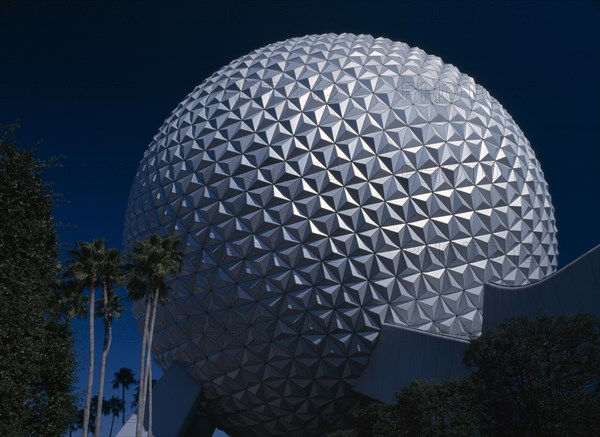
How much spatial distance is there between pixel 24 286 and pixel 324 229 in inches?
513

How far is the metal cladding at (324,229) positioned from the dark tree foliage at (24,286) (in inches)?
410

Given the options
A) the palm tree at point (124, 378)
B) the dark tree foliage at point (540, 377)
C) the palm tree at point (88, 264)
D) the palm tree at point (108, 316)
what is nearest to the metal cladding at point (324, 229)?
the palm tree at point (108, 316)

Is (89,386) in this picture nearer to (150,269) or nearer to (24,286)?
(150,269)

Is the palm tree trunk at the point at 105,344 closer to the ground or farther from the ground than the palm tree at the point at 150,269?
closer to the ground

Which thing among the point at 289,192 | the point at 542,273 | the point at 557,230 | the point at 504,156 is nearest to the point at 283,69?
the point at 289,192

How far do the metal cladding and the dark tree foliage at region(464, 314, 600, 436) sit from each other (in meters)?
8.92

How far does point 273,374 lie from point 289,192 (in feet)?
27.6

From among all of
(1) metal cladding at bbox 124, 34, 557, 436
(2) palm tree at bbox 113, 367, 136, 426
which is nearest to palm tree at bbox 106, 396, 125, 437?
(2) palm tree at bbox 113, 367, 136, 426

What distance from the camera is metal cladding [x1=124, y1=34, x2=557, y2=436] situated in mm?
20828

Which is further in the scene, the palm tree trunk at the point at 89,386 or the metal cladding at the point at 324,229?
the metal cladding at the point at 324,229

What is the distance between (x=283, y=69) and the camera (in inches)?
984

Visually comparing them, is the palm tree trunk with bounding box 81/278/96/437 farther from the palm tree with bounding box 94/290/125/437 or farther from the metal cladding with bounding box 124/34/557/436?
the metal cladding with bounding box 124/34/557/436

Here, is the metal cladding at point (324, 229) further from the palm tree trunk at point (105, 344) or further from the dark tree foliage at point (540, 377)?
the dark tree foliage at point (540, 377)

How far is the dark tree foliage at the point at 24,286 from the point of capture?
31.2 ft
